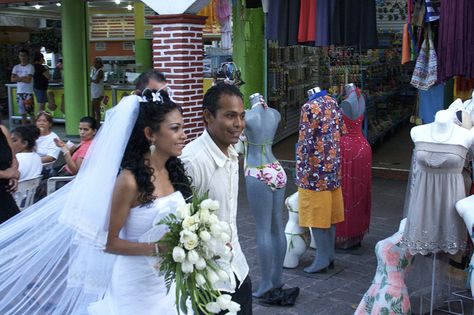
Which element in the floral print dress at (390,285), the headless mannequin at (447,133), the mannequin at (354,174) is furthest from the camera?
the mannequin at (354,174)

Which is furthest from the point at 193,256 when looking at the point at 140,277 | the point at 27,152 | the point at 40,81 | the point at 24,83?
Answer: the point at 24,83

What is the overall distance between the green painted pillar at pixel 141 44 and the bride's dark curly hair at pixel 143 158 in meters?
11.7

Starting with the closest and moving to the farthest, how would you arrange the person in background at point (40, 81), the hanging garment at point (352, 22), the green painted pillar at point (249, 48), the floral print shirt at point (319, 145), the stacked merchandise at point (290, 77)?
the floral print shirt at point (319, 145)
the hanging garment at point (352, 22)
the green painted pillar at point (249, 48)
the stacked merchandise at point (290, 77)
the person in background at point (40, 81)

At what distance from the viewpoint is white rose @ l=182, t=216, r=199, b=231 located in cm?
250

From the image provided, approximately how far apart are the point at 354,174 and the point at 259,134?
163 centimetres

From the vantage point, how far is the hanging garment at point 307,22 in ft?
27.3

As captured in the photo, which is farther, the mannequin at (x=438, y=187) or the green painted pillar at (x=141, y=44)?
the green painted pillar at (x=141, y=44)

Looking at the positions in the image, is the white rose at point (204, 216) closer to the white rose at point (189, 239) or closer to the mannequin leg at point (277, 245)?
the white rose at point (189, 239)

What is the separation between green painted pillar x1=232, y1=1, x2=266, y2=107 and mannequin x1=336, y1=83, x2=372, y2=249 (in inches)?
187

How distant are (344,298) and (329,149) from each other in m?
1.21

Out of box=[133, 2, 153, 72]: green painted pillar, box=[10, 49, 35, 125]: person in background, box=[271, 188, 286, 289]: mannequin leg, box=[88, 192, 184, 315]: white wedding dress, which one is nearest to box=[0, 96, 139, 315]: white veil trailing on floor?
box=[88, 192, 184, 315]: white wedding dress

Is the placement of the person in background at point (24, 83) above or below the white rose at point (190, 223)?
above

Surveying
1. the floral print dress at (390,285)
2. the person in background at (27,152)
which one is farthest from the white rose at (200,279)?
the person in background at (27,152)

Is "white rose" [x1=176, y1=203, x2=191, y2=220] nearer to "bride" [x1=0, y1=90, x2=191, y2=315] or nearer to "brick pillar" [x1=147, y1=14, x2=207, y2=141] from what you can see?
"bride" [x1=0, y1=90, x2=191, y2=315]
